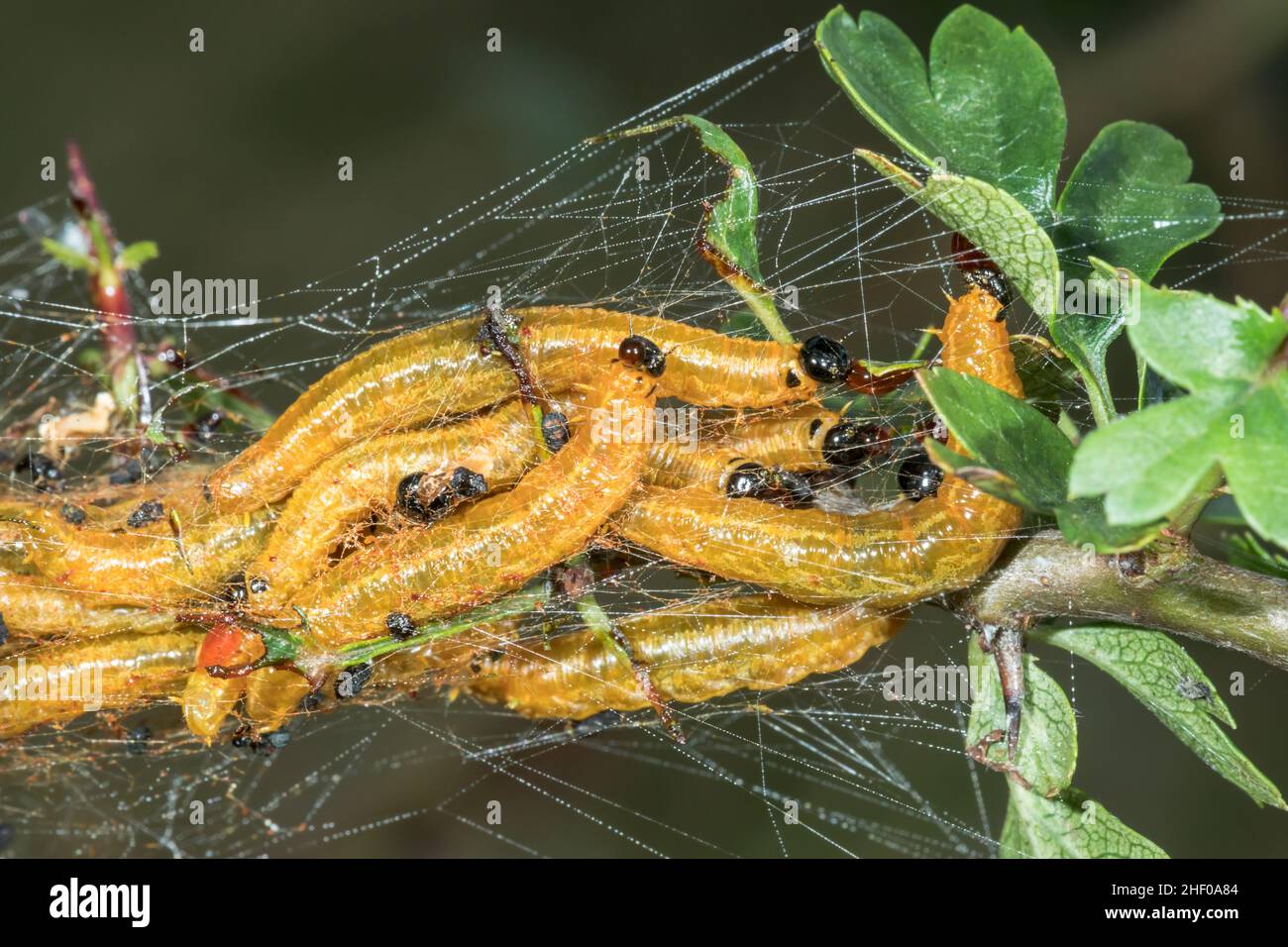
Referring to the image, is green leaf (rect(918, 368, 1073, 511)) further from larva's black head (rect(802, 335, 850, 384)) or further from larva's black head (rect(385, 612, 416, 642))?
larva's black head (rect(385, 612, 416, 642))

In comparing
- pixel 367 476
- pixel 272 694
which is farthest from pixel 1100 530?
pixel 272 694

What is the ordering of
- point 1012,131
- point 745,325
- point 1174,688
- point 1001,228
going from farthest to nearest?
point 745,325
point 1012,131
point 1174,688
point 1001,228

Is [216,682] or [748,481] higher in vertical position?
[748,481]

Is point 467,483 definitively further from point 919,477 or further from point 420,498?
point 919,477

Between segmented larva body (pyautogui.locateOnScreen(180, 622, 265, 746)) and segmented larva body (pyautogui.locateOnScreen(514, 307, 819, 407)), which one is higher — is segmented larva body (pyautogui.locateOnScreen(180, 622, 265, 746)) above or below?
below

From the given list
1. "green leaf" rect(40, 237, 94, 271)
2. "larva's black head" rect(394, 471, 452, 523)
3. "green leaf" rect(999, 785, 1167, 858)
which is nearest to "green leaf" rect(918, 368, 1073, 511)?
"green leaf" rect(999, 785, 1167, 858)
